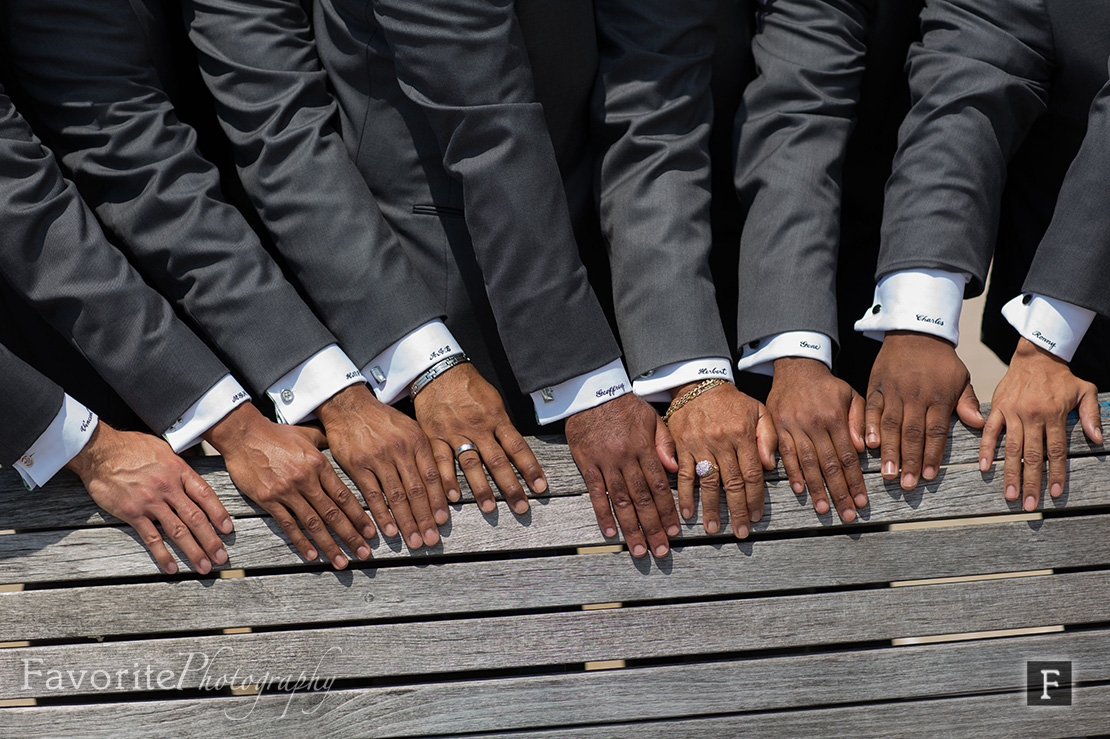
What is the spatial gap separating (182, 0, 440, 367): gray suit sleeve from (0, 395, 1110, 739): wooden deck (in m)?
0.44

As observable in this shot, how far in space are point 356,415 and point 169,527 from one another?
0.43m

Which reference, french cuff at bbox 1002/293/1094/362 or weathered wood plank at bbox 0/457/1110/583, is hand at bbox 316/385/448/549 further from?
french cuff at bbox 1002/293/1094/362

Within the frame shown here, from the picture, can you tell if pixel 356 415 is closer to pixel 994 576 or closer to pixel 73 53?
pixel 73 53

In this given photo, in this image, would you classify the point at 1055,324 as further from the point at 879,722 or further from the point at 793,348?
the point at 879,722

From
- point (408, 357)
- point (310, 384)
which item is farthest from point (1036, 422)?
point (310, 384)

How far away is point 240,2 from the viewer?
6.59 ft

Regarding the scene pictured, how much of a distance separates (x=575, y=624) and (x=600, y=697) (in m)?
0.16

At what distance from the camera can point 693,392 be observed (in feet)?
6.47

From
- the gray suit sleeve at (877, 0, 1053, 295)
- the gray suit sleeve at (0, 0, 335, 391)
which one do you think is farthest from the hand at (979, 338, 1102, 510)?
the gray suit sleeve at (0, 0, 335, 391)

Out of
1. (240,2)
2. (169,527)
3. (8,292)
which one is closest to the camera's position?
(169,527)

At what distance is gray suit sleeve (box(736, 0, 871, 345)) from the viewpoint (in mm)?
2049

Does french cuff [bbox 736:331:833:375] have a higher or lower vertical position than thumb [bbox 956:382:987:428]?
higher

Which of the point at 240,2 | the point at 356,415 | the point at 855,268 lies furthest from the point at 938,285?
the point at 240,2

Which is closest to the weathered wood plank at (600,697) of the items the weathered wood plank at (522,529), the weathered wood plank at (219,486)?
the weathered wood plank at (522,529)
